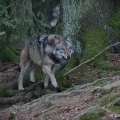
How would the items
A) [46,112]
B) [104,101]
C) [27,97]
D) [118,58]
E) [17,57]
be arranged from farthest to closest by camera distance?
[17,57], [118,58], [27,97], [46,112], [104,101]

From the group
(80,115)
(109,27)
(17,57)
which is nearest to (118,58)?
(109,27)

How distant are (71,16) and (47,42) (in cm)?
170

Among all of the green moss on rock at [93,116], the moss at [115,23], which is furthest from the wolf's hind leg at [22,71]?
the green moss on rock at [93,116]

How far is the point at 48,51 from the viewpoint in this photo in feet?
42.7

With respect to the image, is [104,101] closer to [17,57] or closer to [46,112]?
[46,112]

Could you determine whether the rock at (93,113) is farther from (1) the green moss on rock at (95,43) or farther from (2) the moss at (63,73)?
(1) the green moss on rock at (95,43)

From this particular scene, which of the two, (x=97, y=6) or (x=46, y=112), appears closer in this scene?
(x=46, y=112)

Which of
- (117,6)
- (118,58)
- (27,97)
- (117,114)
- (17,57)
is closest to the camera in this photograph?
(117,114)

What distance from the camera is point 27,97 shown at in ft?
41.9

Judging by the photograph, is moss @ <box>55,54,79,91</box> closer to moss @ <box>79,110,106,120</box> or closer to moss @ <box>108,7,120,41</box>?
moss @ <box>108,7,120,41</box>

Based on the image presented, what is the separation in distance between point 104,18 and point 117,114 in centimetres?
681

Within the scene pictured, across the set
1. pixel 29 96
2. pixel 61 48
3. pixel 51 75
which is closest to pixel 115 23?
pixel 61 48

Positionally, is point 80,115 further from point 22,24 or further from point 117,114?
point 22,24

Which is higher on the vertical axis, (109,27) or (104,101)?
(109,27)
